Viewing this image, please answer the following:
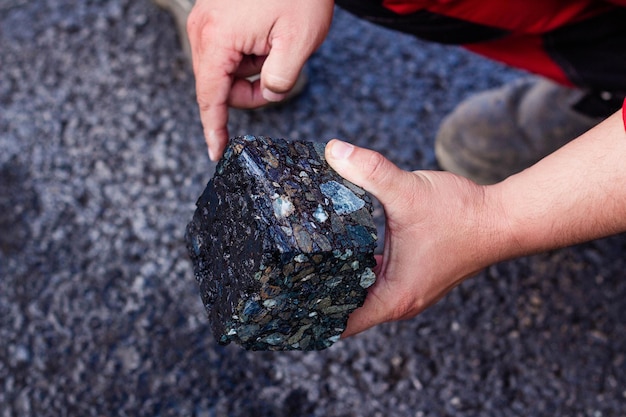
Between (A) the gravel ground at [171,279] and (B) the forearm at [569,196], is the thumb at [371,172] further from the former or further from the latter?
(A) the gravel ground at [171,279]

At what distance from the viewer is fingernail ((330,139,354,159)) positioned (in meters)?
1.19

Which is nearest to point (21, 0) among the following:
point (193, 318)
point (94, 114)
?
point (94, 114)

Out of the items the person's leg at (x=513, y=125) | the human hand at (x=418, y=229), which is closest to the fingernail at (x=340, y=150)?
the human hand at (x=418, y=229)

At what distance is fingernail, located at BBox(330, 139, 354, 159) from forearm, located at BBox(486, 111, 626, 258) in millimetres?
290

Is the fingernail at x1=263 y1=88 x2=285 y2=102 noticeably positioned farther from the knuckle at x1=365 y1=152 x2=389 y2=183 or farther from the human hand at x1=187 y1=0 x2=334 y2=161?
the knuckle at x1=365 y1=152 x2=389 y2=183

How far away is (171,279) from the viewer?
179 cm

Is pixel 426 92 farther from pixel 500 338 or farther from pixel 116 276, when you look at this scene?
pixel 116 276

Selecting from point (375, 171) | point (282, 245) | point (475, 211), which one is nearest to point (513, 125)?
point (475, 211)

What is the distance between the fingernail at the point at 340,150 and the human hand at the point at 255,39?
0.22m

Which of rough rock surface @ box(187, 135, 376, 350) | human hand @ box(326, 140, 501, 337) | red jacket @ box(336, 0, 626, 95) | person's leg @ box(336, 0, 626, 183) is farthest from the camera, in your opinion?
A: person's leg @ box(336, 0, 626, 183)

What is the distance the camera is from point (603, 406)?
1658 mm

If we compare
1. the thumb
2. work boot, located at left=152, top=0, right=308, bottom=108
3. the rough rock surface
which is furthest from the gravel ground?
the thumb

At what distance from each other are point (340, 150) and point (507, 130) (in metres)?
1.06

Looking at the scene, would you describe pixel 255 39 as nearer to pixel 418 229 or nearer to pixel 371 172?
pixel 371 172
